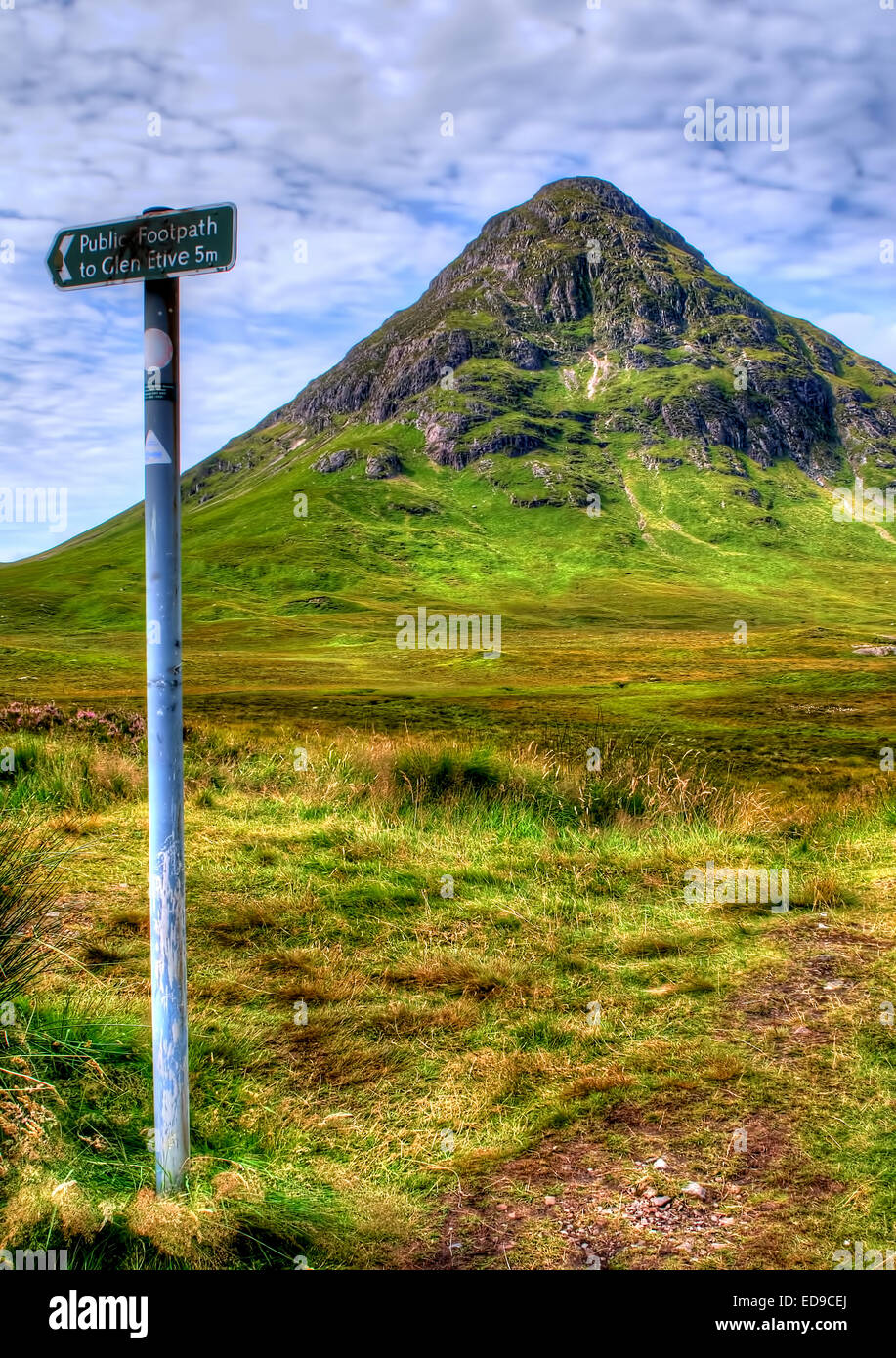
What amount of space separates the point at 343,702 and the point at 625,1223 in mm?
36880

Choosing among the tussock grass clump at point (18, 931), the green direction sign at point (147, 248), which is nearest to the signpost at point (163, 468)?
the green direction sign at point (147, 248)

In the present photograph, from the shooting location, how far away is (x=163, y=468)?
3.66 m

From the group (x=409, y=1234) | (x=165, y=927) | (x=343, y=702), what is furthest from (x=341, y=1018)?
(x=343, y=702)

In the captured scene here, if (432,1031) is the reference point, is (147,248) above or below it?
above

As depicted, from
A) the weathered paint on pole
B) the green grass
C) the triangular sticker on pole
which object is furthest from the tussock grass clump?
the triangular sticker on pole

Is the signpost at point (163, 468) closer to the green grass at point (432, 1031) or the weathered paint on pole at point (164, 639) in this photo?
the weathered paint on pole at point (164, 639)

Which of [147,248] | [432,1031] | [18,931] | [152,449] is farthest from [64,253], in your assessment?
[432,1031]

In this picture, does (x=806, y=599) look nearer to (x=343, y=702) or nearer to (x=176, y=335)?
(x=343, y=702)

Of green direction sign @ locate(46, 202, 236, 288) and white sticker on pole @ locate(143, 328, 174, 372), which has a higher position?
green direction sign @ locate(46, 202, 236, 288)

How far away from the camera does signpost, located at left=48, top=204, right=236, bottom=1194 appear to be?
11.7 feet

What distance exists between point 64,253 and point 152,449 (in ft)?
3.20

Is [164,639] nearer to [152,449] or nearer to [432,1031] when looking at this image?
[152,449]

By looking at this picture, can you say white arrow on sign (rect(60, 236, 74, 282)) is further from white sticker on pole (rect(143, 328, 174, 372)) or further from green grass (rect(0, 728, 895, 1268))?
green grass (rect(0, 728, 895, 1268))

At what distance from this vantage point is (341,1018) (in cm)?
598
